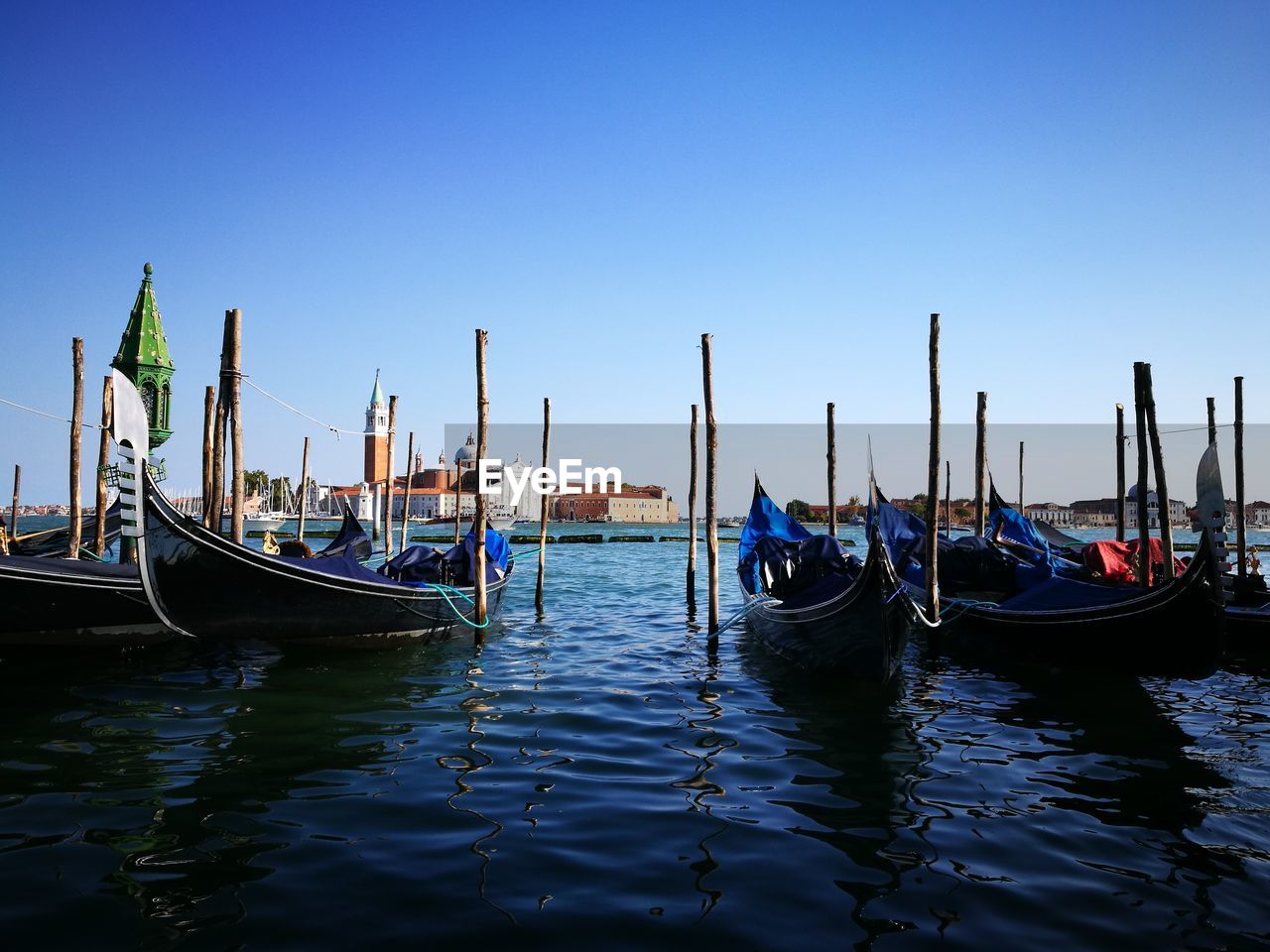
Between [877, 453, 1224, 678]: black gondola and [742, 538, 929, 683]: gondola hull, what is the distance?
2.58 feet

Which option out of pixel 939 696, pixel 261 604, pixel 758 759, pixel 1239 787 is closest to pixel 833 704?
pixel 939 696

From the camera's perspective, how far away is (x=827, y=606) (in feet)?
22.2

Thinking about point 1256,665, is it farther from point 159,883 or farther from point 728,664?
point 159,883

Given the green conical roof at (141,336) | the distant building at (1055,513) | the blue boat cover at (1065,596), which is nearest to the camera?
the blue boat cover at (1065,596)

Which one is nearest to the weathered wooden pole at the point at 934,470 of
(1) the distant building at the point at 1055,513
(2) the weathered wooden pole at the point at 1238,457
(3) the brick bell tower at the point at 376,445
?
(2) the weathered wooden pole at the point at 1238,457

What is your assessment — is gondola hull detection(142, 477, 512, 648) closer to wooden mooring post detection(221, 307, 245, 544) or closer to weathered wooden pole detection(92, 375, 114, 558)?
wooden mooring post detection(221, 307, 245, 544)

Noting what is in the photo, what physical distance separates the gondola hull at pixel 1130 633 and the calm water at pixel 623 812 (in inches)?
11.7

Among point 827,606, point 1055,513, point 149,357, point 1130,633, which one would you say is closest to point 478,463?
point 827,606

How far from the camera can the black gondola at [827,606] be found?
6.20 meters

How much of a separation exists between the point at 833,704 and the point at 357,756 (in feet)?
10.9

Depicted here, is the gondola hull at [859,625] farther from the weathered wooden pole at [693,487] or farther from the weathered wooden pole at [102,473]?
the weathered wooden pole at [102,473]

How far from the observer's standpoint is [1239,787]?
13.7 feet

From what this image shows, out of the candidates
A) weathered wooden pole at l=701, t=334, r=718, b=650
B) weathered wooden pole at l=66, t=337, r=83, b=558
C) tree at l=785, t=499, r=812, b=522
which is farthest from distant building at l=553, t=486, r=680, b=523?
weathered wooden pole at l=701, t=334, r=718, b=650

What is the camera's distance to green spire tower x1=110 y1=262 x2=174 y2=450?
96.8 feet
